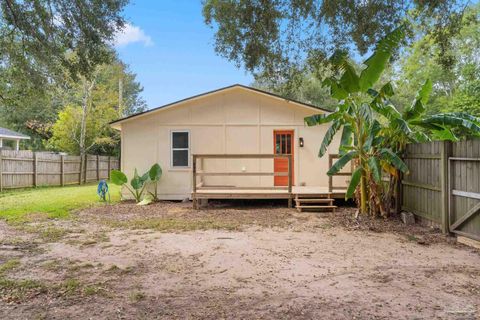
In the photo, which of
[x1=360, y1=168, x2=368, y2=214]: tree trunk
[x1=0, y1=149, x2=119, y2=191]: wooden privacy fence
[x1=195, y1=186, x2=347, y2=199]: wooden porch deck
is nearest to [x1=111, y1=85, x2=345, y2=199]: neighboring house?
[x1=195, y1=186, x2=347, y2=199]: wooden porch deck

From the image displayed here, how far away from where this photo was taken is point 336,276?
4438mm

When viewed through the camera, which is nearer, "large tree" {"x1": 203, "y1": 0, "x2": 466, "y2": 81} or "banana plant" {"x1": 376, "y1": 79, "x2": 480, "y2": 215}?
"large tree" {"x1": 203, "y1": 0, "x2": 466, "y2": 81}

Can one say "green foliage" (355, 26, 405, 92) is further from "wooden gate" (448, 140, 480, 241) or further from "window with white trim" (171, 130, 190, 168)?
"window with white trim" (171, 130, 190, 168)

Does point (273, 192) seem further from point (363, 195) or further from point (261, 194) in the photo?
point (363, 195)

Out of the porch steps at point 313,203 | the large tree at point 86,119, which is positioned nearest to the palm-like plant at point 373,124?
the porch steps at point 313,203

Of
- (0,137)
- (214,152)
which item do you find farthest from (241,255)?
(0,137)

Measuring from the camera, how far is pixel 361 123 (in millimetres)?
8203

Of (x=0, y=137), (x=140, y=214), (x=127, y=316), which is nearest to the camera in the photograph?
(x=127, y=316)

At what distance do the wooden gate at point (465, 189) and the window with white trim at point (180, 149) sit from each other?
25.6ft

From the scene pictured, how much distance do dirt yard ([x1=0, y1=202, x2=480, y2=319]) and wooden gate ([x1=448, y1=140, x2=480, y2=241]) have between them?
374 millimetres

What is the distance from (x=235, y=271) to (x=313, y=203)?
18.9 ft

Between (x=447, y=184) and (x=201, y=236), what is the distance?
15.3 ft

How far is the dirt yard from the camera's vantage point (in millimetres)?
3424

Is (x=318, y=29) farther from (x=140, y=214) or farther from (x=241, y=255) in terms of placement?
(x=140, y=214)
